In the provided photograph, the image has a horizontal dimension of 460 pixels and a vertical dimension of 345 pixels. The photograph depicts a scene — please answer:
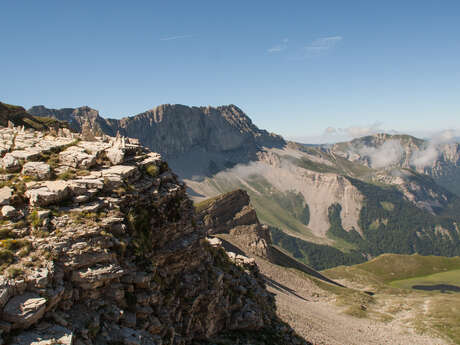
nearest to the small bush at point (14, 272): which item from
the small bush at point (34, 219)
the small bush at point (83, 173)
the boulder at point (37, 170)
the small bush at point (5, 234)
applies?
the small bush at point (5, 234)

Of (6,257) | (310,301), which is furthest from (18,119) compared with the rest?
(6,257)

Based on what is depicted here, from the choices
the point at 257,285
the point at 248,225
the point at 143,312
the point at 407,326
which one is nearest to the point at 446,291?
Answer: the point at 407,326

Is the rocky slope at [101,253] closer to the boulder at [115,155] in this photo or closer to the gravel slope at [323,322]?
the boulder at [115,155]

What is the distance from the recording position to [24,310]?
1387 cm

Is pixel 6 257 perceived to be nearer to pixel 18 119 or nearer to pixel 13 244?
pixel 13 244

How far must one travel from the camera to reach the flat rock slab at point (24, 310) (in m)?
13.6

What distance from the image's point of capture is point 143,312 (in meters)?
19.3

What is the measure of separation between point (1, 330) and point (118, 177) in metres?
11.0

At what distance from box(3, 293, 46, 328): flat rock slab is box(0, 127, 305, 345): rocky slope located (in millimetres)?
42

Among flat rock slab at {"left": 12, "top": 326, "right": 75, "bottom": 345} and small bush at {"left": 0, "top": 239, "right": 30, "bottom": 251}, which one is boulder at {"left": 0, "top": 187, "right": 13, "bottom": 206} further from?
flat rock slab at {"left": 12, "top": 326, "right": 75, "bottom": 345}

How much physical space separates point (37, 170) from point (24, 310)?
10049 millimetres

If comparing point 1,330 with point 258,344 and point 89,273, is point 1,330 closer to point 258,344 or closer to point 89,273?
point 89,273

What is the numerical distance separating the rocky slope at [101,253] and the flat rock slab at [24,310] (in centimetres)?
4

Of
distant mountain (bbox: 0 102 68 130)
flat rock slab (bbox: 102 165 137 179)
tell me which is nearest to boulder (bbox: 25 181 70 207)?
flat rock slab (bbox: 102 165 137 179)
